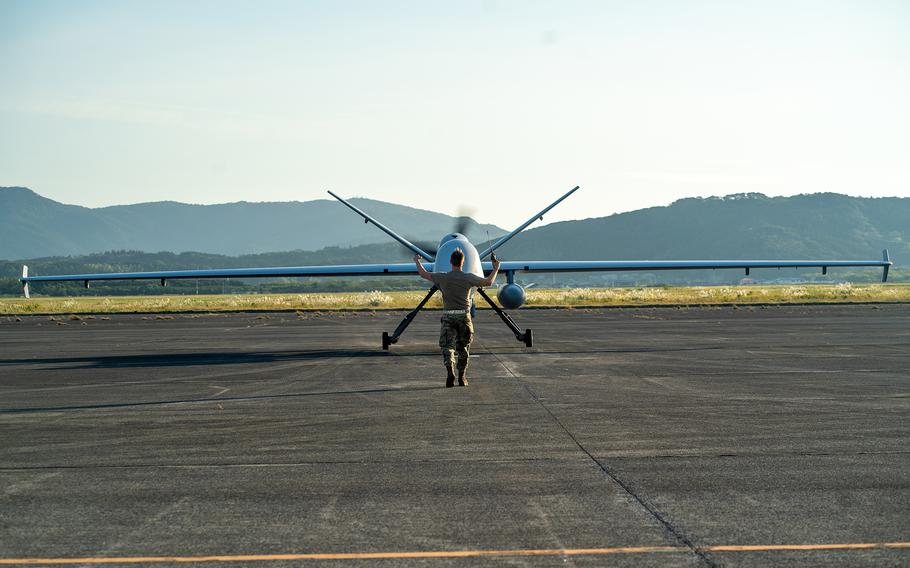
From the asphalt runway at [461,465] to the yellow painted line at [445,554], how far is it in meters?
0.02

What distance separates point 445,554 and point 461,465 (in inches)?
102

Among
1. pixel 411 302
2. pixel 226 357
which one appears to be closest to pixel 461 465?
pixel 226 357

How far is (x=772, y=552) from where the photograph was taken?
5168 millimetres

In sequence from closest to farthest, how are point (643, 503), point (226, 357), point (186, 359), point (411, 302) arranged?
point (643, 503) → point (186, 359) → point (226, 357) → point (411, 302)

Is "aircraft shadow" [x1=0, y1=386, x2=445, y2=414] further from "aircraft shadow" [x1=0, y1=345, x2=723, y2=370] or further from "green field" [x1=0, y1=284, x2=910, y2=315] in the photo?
"green field" [x1=0, y1=284, x2=910, y2=315]

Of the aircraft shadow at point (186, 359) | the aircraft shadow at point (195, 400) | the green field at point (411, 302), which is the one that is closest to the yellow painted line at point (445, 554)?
the aircraft shadow at point (195, 400)

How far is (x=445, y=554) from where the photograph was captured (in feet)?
16.9

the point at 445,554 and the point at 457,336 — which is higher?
the point at 457,336

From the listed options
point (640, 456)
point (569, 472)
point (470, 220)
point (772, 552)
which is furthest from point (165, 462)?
point (470, 220)

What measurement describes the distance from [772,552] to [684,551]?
0.60 metres

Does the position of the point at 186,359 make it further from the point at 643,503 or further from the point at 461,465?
the point at 643,503

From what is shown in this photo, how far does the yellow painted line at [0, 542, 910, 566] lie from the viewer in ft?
16.6

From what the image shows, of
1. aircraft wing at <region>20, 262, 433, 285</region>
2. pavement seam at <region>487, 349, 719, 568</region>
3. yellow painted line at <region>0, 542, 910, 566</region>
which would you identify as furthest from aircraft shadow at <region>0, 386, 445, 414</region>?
aircraft wing at <region>20, 262, 433, 285</region>

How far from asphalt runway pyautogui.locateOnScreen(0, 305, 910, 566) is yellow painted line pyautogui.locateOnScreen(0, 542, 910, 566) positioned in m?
0.02
